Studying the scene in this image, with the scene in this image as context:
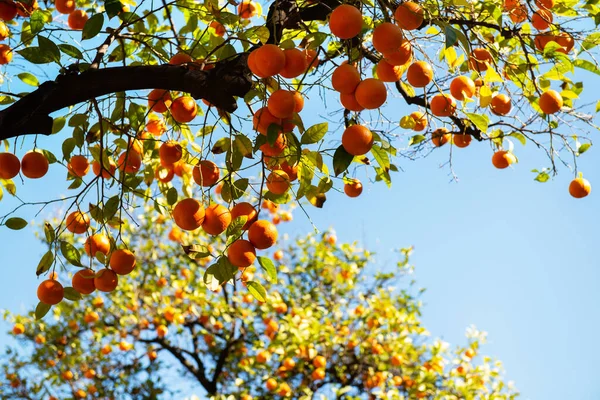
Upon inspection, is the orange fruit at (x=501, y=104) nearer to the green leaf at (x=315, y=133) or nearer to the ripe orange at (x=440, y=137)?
the ripe orange at (x=440, y=137)

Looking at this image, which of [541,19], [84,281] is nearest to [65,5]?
[84,281]

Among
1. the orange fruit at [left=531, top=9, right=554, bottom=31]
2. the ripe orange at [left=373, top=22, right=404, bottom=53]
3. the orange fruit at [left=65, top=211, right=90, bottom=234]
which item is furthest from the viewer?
the orange fruit at [left=531, top=9, right=554, bottom=31]

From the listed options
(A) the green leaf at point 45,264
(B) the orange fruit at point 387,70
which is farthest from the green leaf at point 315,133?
(A) the green leaf at point 45,264

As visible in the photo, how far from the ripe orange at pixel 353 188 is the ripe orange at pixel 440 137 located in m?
0.67

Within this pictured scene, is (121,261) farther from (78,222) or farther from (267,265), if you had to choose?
(267,265)

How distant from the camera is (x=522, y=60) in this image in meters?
2.49

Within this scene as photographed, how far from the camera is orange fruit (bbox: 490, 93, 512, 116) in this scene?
2.31 meters

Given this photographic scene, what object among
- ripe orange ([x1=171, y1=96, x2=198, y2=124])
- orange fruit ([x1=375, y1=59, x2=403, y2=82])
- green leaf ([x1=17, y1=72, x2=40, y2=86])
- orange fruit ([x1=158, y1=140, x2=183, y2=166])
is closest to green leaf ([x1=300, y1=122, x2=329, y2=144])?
orange fruit ([x1=375, y1=59, x2=403, y2=82])

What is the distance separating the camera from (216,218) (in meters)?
1.58

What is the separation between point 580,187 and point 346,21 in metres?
1.62

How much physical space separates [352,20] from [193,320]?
5.62 metres

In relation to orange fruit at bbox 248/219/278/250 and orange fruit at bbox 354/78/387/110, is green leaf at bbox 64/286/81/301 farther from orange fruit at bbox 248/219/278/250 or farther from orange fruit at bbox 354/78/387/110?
orange fruit at bbox 354/78/387/110

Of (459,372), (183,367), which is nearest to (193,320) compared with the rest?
(183,367)

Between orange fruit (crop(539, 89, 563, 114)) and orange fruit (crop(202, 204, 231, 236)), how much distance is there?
131 centimetres
